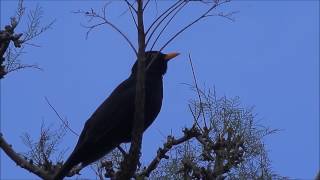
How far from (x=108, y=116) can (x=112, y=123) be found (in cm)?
7

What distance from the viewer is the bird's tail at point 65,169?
4.73m

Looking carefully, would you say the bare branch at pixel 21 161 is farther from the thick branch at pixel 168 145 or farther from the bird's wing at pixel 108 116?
the thick branch at pixel 168 145

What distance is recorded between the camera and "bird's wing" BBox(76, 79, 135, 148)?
5031 millimetres

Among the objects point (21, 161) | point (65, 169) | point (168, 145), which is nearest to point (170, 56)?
point (168, 145)

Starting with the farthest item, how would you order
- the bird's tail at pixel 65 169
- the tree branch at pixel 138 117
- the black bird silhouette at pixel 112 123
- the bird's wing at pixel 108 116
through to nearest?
the bird's wing at pixel 108 116 → the black bird silhouette at pixel 112 123 → the bird's tail at pixel 65 169 → the tree branch at pixel 138 117

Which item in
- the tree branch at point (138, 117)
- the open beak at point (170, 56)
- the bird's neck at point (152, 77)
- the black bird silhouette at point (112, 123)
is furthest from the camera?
the open beak at point (170, 56)

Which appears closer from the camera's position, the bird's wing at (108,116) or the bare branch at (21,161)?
the bare branch at (21,161)

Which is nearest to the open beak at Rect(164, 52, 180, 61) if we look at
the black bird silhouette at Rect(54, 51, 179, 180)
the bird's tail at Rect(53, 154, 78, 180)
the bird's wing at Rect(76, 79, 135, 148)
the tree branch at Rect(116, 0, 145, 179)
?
the black bird silhouette at Rect(54, 51, 179, 180)

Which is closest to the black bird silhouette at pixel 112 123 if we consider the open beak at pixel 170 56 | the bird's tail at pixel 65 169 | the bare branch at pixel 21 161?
the bird's tail at pixel 65 169

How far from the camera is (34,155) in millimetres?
5438

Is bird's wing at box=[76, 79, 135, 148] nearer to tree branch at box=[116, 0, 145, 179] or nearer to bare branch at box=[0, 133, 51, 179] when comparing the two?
bare branch at box=[0, 133, 51, 179]

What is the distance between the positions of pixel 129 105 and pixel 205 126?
2.16 feet

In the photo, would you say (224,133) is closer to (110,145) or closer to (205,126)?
(205,126)

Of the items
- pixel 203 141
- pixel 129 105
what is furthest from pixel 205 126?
pixel 129 105
